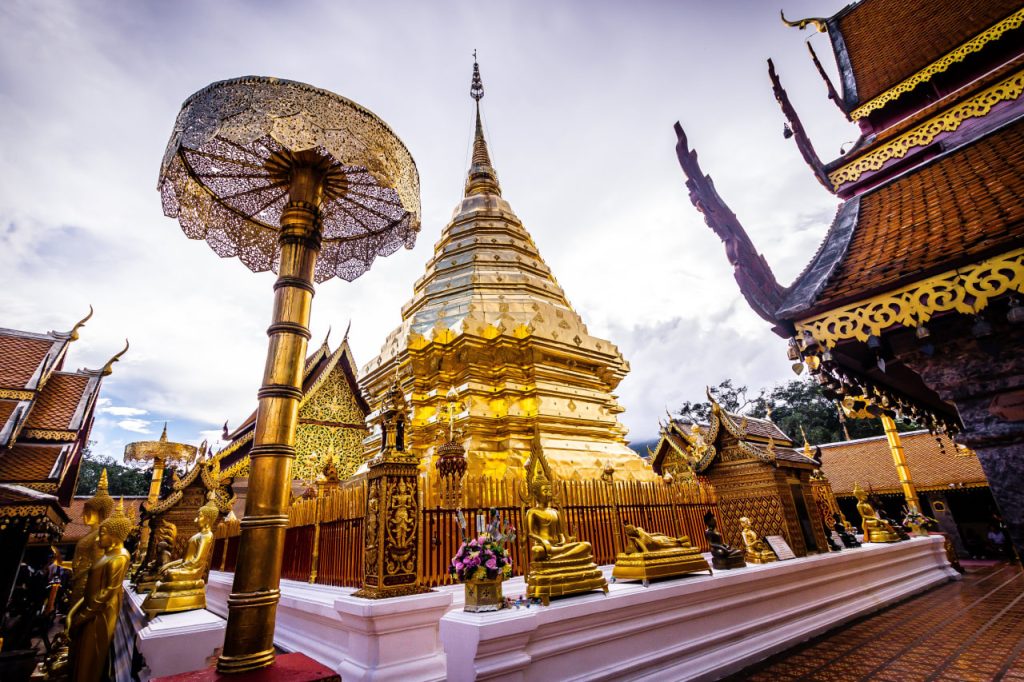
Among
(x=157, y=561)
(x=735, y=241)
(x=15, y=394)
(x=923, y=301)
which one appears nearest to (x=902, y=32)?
(x=735, y=241)

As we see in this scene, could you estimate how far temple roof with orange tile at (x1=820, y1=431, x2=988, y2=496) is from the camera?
47.0 feet

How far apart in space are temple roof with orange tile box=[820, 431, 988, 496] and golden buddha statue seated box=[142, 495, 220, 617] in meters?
17.7

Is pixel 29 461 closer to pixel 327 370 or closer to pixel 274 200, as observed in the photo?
pixel 327 370

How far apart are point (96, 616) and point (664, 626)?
4.17m

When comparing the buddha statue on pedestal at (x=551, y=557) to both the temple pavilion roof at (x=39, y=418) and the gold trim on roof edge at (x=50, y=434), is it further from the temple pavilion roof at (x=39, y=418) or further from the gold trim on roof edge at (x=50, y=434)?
the gold trim on roof edge at (x=50, y=434)

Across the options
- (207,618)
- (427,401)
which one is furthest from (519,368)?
(207,618)

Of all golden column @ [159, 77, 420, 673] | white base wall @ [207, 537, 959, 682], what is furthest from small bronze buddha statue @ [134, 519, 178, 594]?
golden column @ [159, 77, 420, 673]

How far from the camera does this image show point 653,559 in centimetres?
414

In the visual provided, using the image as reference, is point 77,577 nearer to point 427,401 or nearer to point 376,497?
point 376,497

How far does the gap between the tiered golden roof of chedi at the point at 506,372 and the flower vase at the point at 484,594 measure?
3.64m

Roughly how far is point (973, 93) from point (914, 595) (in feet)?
22.7

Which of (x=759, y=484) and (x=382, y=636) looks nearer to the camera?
(x=382, y=636)

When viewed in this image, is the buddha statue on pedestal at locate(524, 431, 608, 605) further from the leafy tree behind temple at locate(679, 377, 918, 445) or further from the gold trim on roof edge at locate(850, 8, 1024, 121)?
the leafy tree behind temple at locate(679, 377, 918, 445)

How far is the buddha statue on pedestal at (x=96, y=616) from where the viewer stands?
130 inches
